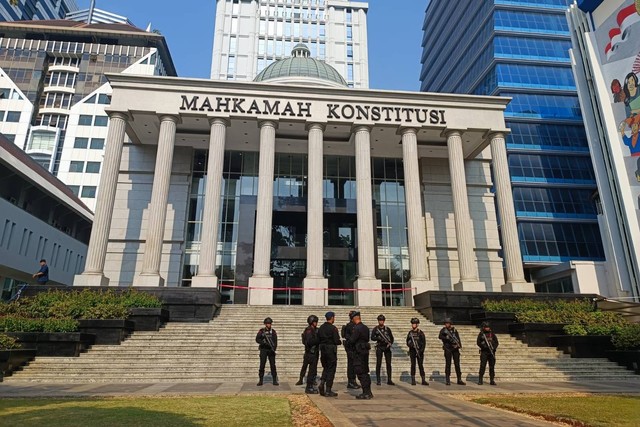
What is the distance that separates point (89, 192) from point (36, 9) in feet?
250

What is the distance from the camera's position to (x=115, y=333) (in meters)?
15.8

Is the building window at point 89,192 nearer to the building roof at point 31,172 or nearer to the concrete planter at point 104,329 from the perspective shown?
the building roof at point 31,172

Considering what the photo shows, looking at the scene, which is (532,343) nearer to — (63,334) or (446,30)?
(63,334)

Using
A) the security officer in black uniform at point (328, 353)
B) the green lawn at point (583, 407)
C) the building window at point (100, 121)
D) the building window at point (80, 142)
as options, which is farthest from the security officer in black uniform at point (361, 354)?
the building window at point (100, 121)

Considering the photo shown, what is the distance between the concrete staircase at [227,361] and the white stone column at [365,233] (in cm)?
640

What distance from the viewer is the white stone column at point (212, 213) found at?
964 inches

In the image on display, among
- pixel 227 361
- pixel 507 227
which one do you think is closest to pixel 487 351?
pixel 227 361

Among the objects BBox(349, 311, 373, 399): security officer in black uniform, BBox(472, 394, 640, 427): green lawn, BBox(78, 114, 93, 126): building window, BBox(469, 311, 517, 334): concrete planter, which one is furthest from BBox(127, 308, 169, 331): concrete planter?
BBox(78, 114, 93, 126): building window

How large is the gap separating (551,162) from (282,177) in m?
36.7

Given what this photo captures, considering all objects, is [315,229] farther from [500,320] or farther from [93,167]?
[93,167]

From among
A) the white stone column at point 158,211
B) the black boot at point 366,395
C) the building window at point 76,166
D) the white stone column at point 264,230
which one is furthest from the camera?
the building window at point 76,166

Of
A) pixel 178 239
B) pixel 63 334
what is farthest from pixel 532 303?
pixel 178 239

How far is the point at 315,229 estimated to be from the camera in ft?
86.8

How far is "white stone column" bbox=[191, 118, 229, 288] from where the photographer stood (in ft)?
80.3
